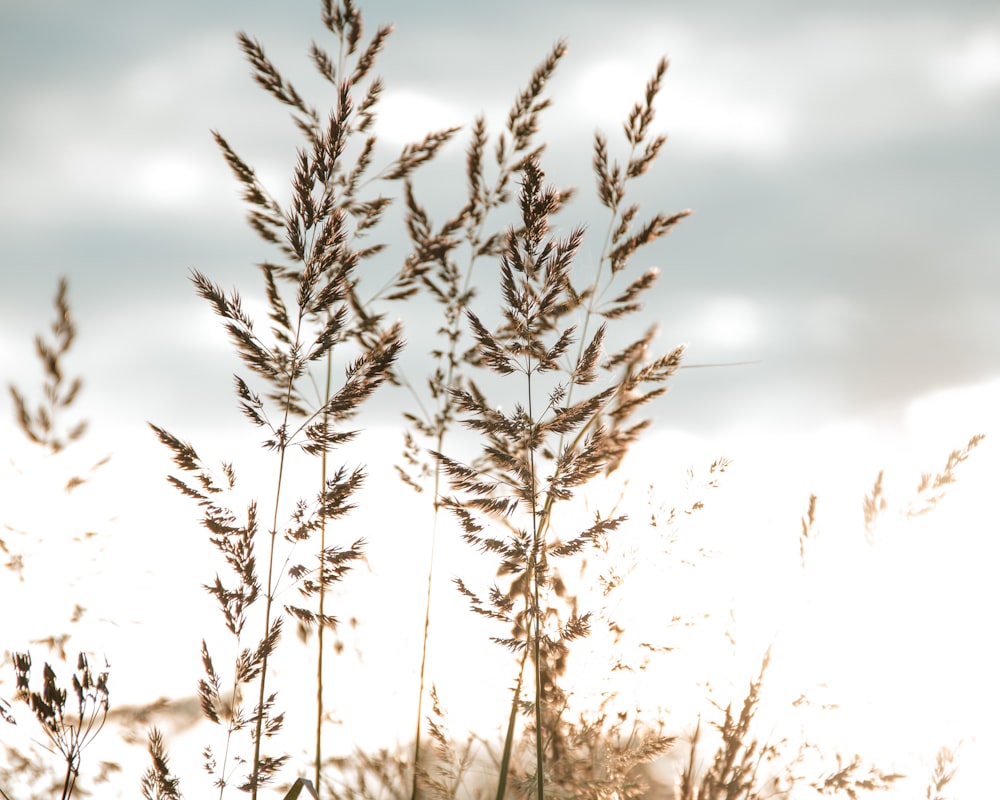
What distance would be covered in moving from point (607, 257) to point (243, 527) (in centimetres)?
117

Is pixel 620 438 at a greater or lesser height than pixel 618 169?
lesser

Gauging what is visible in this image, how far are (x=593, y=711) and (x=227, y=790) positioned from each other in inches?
37.2

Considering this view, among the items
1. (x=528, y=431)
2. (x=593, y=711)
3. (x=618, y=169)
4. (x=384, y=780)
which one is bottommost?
(x=384, y=780)

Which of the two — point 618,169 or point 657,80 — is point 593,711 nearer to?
point 618,169

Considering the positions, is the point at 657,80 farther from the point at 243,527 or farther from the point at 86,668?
the point at 86,668

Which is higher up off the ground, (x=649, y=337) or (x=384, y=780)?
(x=649, y=337)

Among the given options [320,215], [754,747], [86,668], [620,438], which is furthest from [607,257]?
[86,668]

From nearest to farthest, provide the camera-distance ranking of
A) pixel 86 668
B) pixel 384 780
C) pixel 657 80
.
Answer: pixel 86 668 → pixel 657 80 → pixel 384 780

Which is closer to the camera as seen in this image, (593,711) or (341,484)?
(341,484)

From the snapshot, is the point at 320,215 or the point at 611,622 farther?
the point at 611,622

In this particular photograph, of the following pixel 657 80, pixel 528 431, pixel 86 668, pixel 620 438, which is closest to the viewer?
pixel 86 668

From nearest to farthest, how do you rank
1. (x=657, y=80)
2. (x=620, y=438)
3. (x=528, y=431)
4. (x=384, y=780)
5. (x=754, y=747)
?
(x=528, y=431) → (x=620, y=438) → (x=754, y=747) → (x=657, y=80) → (x=384, y=780)

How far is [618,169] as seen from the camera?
92.2 inches

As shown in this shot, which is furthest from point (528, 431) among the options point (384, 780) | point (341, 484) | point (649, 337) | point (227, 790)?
point (384, 780)
